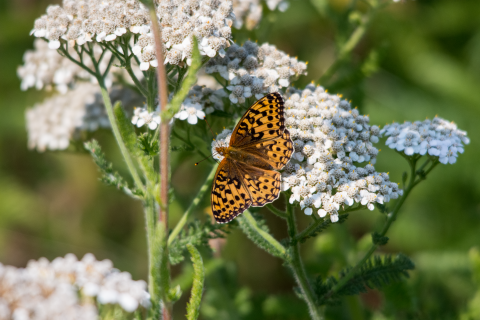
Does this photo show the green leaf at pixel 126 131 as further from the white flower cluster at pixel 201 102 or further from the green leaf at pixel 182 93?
the white flower cluster at pixel 201 102

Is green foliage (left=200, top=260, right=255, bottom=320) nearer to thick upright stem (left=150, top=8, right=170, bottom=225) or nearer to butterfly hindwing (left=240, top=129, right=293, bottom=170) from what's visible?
butterfly hindwing (left=240, top=129, right=293, bottom=170)

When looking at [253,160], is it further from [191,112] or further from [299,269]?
[299,269]

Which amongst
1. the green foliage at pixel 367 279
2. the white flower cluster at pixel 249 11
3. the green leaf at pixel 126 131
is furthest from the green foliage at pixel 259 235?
the white flower cluster at pixel 249 11

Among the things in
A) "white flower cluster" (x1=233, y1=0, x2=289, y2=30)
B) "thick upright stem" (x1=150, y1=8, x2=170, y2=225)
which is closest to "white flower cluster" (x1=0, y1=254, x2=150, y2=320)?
"thick upright stem" (x1=150, y1=8, x2=170, y2=225)

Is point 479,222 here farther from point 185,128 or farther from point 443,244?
point 185,128

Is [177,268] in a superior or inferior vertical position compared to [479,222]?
superior

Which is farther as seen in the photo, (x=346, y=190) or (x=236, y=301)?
(x=236, y=301)

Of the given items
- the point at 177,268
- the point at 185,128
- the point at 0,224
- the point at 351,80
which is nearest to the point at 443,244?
the point at 351,80
